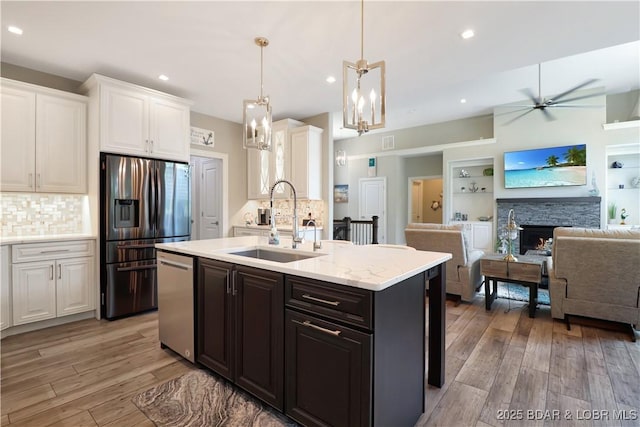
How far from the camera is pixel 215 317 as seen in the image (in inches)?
84.7

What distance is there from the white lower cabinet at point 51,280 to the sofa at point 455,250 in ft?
13.2

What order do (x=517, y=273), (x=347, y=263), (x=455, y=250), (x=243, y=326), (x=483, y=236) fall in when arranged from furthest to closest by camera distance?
(x=483, y=236) → (x=455, y=250) → (x=517, y=273) → (x=243, y=326) → (x=347, y=263)

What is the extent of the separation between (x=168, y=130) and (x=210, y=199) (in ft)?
6.68

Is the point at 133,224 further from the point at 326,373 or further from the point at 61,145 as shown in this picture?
the point at 326,373

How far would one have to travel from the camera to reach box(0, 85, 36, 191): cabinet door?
3039mm

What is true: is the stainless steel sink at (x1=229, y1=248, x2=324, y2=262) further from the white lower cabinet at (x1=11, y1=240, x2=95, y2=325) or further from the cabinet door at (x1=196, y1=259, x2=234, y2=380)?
the white lower cabinet at (x1=11, y1=240, x2=95, y2=325)

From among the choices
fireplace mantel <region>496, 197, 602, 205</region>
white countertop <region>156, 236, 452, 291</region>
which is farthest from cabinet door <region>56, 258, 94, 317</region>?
fireplace mantel <region>496, 197, 602, 205</region>

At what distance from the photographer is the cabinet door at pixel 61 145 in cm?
327

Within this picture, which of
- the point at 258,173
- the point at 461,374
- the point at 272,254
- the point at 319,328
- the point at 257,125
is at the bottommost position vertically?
the point at 461,374

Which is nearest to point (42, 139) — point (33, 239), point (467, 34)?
point (33, 239)

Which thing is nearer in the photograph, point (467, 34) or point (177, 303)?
point (177, 303)

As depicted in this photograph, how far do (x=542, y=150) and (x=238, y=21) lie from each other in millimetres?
6052

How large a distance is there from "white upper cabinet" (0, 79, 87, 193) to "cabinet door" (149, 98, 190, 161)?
2.37 ft

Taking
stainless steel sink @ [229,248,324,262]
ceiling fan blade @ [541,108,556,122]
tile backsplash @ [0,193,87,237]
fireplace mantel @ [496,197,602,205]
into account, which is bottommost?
stainless steel sink @ [229,248,324,262]
